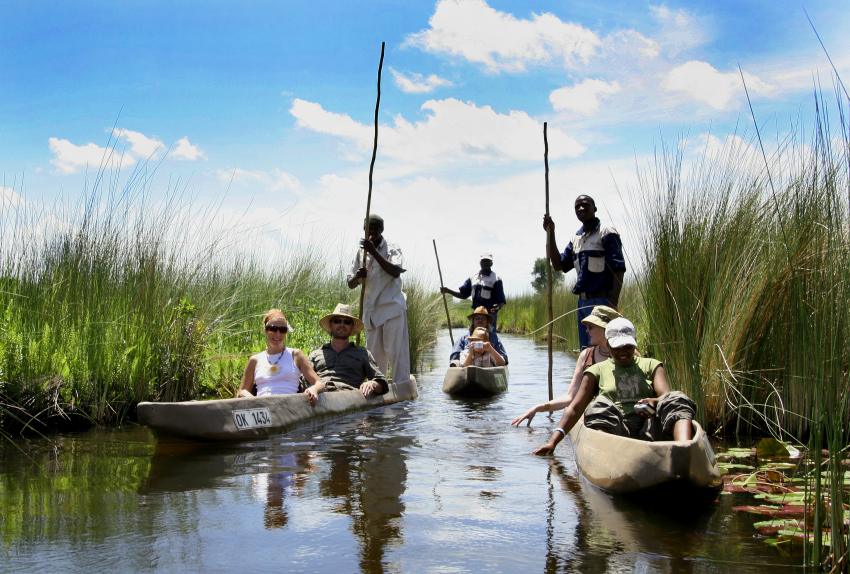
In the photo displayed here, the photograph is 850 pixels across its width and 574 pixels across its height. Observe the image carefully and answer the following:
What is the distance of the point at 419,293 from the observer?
57.4 ft

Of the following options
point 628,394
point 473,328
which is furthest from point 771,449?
point 473,328

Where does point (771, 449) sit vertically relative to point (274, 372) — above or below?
below

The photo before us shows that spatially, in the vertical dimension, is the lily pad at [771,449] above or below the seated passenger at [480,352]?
below

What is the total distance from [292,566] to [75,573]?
988 millimetres

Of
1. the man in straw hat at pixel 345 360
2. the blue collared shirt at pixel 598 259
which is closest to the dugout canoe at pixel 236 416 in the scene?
the man in straw hat at pixel 345 360

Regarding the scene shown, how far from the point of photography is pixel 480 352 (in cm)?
1314

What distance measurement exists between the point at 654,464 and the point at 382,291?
6.03 m

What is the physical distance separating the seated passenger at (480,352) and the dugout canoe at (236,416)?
160 inches

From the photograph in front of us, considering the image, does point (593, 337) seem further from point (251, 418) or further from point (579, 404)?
point (251, 418)

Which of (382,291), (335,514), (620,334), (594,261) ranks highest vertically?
(594,261)

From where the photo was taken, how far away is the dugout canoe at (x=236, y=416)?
7164mm

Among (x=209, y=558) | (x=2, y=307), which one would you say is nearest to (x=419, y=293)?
(x=2, y=307)

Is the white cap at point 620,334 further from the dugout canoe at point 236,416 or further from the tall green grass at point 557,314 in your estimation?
the tall green grass at point 557,314

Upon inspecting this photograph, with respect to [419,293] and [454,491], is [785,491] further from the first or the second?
[419,293]
